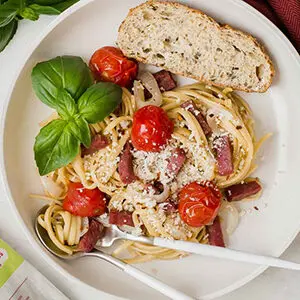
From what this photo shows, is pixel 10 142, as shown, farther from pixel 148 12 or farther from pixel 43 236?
pixel 148 12

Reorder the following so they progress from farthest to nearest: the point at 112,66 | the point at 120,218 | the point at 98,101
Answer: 1. the point at 120,218
2. the point at 112,66
3. the point at 98,101

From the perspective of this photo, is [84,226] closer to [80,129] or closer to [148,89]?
[80,129]

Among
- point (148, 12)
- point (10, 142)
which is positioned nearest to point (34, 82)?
point (10, 142)

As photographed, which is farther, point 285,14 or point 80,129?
point 285,14

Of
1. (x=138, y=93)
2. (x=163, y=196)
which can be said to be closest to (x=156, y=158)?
(x=163, y=196)

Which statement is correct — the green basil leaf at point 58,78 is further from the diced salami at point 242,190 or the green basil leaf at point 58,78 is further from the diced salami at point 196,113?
the diced salami at point 242,190

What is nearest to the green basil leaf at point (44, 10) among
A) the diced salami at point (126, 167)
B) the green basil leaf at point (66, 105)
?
the green basil leaf at point (66, 105)

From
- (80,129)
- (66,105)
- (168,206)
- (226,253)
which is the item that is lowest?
(226,253)
